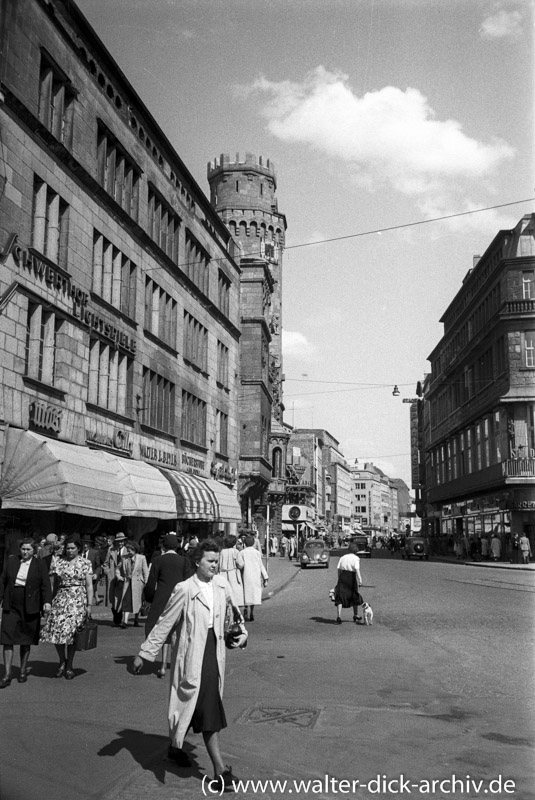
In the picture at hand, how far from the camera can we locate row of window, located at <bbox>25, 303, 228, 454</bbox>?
20752mm

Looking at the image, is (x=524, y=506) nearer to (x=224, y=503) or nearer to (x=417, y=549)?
(x=417, y=549)

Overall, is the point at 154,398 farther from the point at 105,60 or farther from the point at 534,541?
the point at 534,541

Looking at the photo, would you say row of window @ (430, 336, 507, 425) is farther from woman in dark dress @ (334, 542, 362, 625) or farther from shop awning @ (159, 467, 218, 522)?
woman in dark dress @ (334, 542, 362, 625)

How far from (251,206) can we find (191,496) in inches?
2631

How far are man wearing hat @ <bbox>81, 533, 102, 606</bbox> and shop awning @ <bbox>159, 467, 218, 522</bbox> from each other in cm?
396

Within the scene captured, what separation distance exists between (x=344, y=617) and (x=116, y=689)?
9366mm

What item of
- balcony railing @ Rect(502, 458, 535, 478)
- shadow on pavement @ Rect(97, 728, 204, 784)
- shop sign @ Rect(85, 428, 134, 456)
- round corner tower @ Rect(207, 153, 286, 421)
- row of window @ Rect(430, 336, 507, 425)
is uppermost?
round corner tower @ Rect(207, 153, 286, 421)

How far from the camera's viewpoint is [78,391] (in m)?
23.0

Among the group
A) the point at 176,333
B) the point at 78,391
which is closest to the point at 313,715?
the point at 78,391

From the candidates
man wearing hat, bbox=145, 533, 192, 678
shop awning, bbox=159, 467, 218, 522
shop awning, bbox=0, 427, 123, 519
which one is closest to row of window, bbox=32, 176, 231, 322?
shop awning, bbox=0, 427, 123, 519

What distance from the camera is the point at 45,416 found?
20.6 metres

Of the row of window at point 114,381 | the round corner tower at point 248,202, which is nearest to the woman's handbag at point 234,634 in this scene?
the row of window at point 114,381

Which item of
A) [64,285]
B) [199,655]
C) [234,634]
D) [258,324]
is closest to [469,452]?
[258,324]

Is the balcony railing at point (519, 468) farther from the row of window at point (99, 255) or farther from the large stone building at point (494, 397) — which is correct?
the row of window at point (99, 255)
